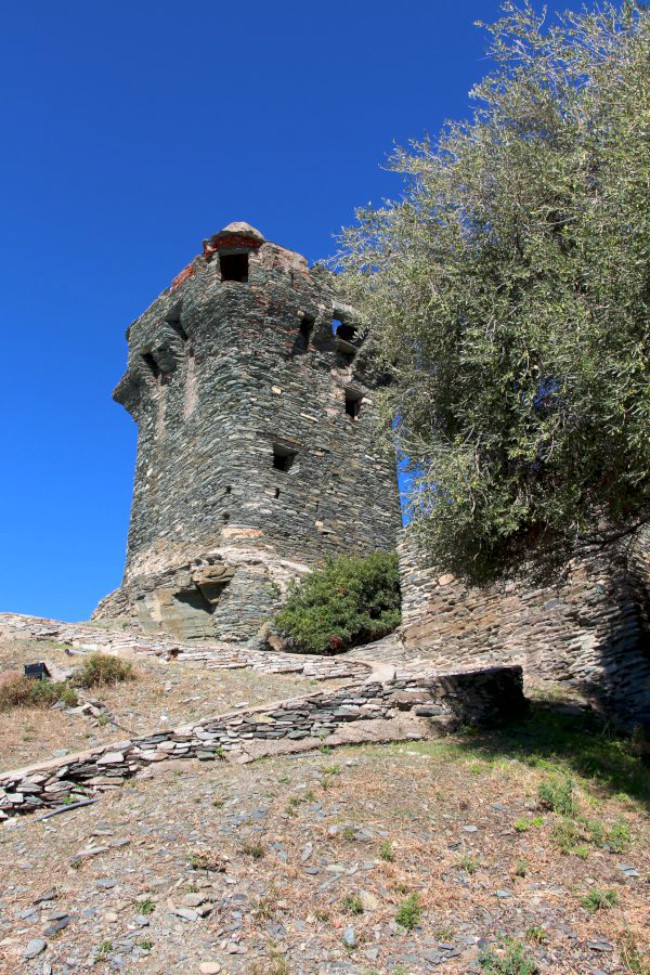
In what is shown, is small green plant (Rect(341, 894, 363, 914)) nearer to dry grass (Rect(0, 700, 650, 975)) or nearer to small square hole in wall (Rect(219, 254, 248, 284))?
dry grass (Rect(0, 700, 650, 975))

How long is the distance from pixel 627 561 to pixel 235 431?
8.88m

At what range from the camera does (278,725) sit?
8742mm

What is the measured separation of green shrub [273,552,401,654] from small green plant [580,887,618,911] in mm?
9004

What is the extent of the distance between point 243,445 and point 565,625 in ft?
26.5

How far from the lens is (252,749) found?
8.40m

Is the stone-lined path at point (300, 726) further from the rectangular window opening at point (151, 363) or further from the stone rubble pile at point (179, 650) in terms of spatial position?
the rectangular window opening at point (151, 363)

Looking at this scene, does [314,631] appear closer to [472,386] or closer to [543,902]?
[472,386]

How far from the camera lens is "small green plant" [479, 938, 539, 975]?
4473 millimetres

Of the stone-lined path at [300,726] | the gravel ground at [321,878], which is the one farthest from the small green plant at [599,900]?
the stone-lined path at [300,726]

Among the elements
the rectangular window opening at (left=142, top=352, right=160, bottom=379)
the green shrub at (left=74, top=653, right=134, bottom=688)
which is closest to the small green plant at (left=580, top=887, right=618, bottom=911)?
the green shrub at (left=74, top=653, right=134, bottom=688)

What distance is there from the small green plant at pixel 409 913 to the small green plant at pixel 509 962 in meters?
0.51

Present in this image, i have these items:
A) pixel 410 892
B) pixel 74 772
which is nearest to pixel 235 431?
pixel 74 772

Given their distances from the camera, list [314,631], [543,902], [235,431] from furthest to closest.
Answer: [235,431] → [314,631] → [543,902]

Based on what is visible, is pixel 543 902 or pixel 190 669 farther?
pixel 190 669
